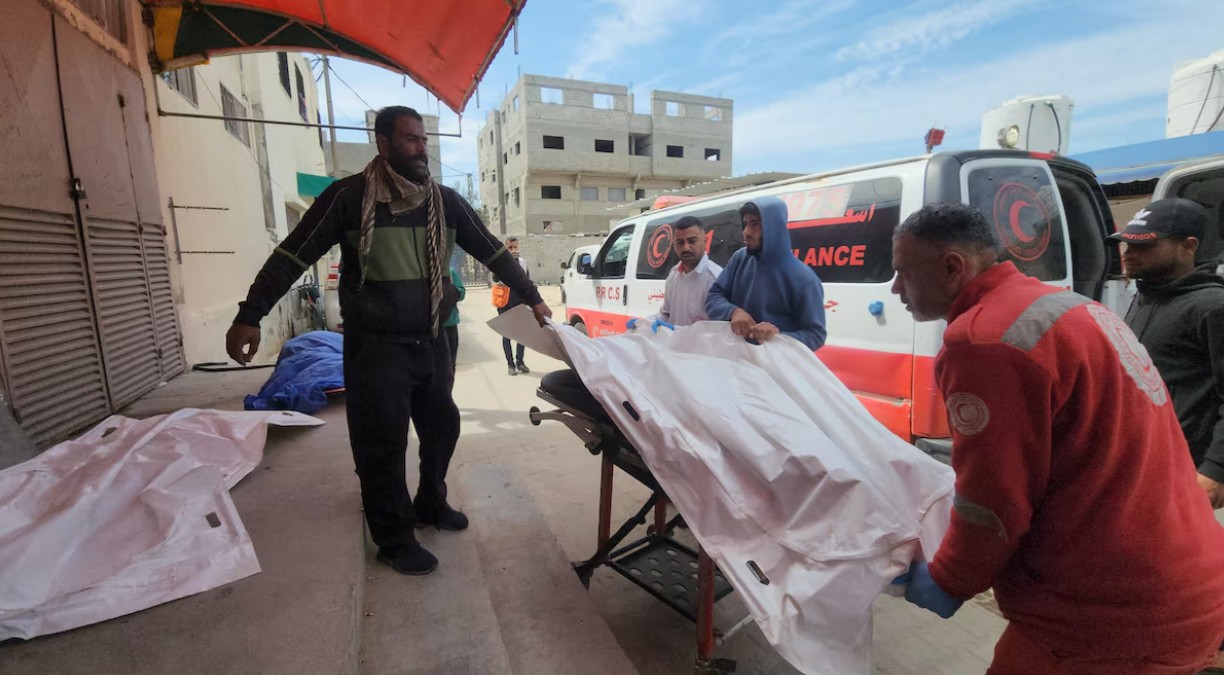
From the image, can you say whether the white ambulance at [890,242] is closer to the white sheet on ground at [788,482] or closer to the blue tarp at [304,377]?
the white sheet on ground at [788,482]

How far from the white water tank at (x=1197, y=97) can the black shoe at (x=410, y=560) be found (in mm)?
12805

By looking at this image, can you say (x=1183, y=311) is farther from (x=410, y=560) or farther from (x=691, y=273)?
(x=410, y=560)

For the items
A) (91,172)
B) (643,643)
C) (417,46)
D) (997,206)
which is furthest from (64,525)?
(417,46)

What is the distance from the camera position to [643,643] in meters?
2.33

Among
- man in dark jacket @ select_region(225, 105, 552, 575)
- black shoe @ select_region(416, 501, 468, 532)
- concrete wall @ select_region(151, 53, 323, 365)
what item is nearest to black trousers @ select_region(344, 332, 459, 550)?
man in dark jacket @ select_region(225, 105, 552, 575)

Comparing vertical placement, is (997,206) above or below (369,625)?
above

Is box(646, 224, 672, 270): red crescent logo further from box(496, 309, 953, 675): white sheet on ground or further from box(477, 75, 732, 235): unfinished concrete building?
box(477, 75, 732, 235): unfinished concrete building

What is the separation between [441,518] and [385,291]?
1.18 metres

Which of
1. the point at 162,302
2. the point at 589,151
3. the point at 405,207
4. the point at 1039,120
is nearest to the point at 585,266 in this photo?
the point at 162,302

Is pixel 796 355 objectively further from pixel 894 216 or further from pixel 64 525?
pixel 64 525

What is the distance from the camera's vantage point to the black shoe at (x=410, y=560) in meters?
2.24

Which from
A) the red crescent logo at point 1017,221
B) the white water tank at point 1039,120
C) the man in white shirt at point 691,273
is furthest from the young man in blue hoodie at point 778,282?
the white water tank at point 1039,120

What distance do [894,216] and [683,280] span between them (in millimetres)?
1323

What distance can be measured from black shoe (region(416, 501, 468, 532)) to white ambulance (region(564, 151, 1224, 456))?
2420mm
